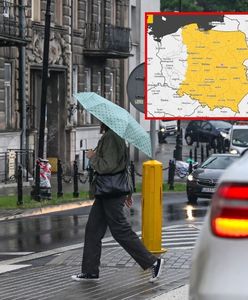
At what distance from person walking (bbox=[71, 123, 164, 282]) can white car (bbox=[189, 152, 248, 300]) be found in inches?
247

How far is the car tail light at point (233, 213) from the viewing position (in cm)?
461

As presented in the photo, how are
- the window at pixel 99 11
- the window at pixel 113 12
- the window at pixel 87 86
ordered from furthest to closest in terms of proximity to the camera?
the window at pixel 113 12 < the window at pixel 99 11 < the window at pixel 87 86

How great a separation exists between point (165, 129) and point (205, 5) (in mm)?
41525

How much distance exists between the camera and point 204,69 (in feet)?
45.9

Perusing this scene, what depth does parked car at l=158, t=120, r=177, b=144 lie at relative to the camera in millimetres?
63344

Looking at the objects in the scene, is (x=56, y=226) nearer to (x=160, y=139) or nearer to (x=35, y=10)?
(x=35, y=10)

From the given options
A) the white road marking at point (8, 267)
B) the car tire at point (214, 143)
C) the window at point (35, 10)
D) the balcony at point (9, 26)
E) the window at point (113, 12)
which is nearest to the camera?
the white road marking at point (8, 267)

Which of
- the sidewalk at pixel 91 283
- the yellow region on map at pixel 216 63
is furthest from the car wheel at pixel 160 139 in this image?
the sidewalk at pixel 91 283

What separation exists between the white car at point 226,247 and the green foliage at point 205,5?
301 feet

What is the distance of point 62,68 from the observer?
40.5m

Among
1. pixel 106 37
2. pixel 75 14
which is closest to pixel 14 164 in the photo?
pixel 75 14

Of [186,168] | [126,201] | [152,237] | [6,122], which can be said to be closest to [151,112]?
[152,237]

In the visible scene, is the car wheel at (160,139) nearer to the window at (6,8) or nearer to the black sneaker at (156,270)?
the window at (6,8)

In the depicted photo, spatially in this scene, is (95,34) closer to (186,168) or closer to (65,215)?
(186,168)
